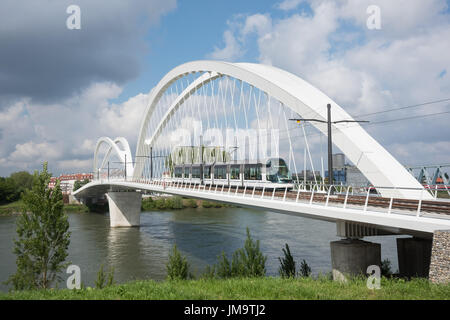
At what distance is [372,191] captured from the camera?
1888 cm

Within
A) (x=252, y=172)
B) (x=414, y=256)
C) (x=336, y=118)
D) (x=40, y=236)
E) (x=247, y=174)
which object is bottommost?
(x=414, y=256)

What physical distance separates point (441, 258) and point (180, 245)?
84.8ft

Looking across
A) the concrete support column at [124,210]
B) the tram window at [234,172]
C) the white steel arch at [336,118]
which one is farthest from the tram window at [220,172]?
the concrete support column at [124,210]

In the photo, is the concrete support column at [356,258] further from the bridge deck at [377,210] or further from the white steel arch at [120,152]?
the white steel arch at [120,152]

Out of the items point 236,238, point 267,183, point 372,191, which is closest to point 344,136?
point 372,191

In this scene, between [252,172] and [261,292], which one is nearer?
[261,292]

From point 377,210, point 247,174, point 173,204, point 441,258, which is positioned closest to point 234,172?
point 247,174

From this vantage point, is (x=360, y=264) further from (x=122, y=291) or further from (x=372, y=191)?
(x=122, y=291)

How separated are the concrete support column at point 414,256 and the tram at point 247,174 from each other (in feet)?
22.6

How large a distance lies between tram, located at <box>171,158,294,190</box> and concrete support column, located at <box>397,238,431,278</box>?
6.90m

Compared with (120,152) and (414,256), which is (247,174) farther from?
(120,152)

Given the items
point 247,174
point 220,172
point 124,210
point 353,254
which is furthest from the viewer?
point 124,210

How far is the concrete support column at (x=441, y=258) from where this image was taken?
28.7 ft

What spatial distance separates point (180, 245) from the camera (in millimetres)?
32875
